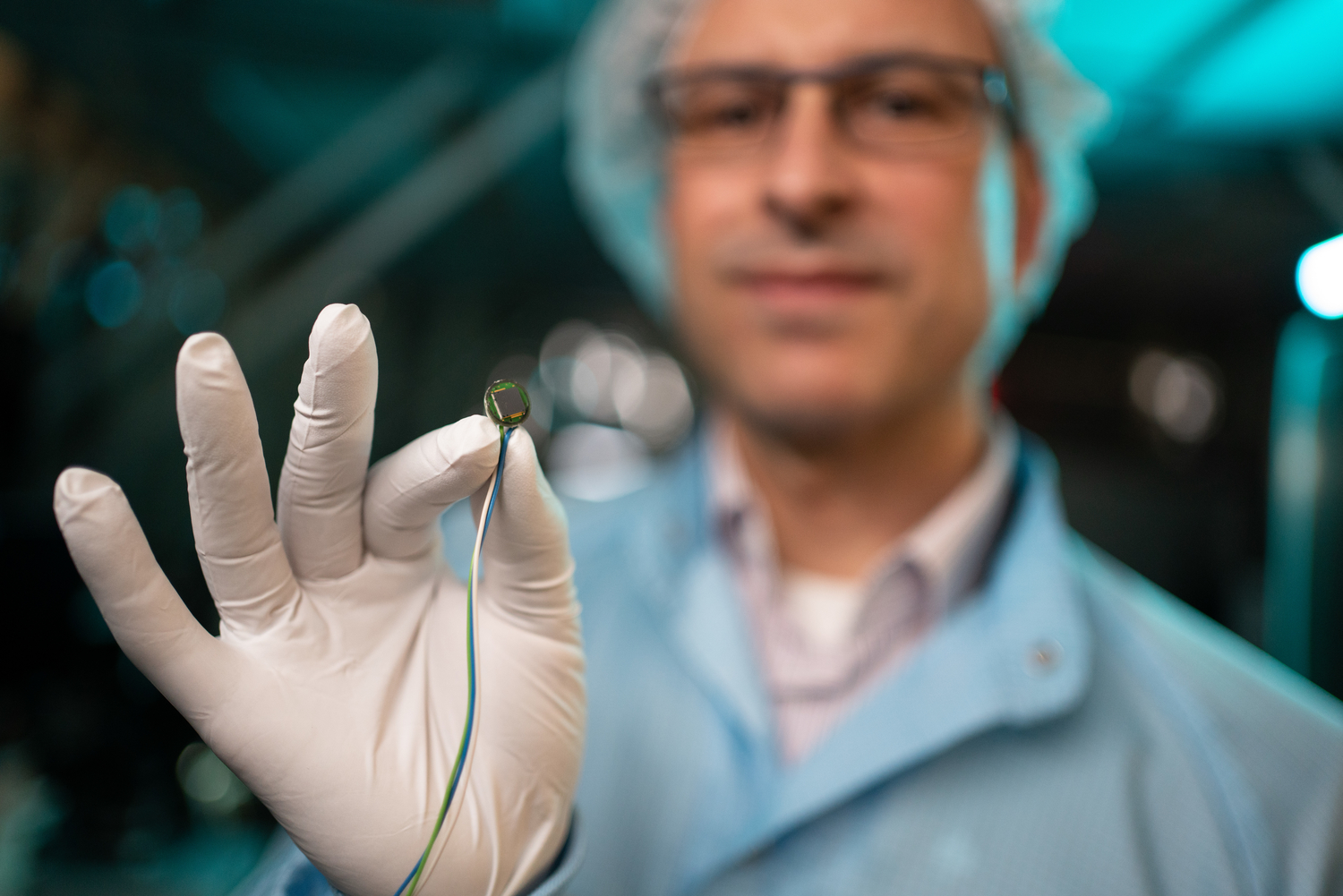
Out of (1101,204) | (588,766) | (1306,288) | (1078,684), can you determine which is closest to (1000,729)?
(1078,684)

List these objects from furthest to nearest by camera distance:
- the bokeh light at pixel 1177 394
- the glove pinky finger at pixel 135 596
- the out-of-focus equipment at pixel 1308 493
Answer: the bokeh light at pixel 1177 394
the out-of-focus equipment at pixel 1308 493
the glove pinky finger at pixel 135 596

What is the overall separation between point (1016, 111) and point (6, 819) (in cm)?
223

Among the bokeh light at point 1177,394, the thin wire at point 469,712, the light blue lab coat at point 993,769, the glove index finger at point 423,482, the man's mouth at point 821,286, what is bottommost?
the bokeh light at point 1177,394

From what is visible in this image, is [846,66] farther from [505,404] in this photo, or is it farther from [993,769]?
[993,769]

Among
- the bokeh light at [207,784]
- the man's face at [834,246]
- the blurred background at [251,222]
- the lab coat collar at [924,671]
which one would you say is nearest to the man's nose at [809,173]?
the man's face at [834,246]

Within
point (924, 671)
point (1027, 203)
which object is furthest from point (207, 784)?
point (1027, 203)

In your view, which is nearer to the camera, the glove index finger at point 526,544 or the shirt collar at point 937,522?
the glove index finger at point 526,544

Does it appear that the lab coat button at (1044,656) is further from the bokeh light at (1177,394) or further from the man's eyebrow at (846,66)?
the bokeh light at (1177,394)

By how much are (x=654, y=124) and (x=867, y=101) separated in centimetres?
45

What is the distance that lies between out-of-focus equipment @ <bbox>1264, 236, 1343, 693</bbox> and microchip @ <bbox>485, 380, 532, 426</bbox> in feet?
11.1

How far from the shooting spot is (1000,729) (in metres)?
0.86

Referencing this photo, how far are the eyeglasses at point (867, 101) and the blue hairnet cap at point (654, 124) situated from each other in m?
0.13

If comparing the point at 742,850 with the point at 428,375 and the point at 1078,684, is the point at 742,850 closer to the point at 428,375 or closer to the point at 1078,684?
the point at 1078,684

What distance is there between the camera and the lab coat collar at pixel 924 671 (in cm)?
82
